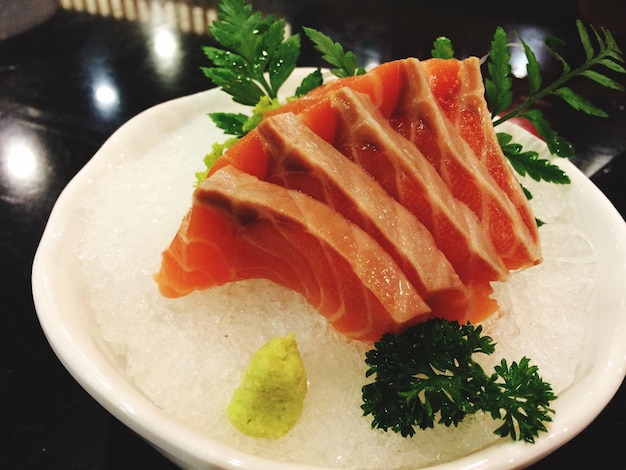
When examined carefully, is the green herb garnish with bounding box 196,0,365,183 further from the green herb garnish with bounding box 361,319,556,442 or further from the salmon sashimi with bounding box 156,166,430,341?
the green herb garnish with bounding box 361,319,556,442

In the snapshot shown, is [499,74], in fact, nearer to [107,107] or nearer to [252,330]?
[252,330]

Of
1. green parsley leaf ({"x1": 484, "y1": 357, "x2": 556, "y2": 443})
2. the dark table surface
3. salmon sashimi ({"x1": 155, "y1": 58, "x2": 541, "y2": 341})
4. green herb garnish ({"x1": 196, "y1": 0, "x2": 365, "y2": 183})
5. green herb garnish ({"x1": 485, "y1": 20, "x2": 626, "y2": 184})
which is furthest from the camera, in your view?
green herb garnish ({"x1": 196, "y1": 0, "x2": 365, "y2": 183})

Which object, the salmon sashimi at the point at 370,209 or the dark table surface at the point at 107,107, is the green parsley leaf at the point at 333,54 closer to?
the salmon sashimi at the point at 370,209

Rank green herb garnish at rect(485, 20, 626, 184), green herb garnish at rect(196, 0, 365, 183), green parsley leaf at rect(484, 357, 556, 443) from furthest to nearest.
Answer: green herb garnish at rect(196, 0, 365, 183) → green herb garnish at rect(485, 20, 626, 184) → green parsley leaf at rect(484, 357, 556, 443)

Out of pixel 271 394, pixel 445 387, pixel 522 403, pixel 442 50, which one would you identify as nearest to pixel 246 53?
pixel 442 50

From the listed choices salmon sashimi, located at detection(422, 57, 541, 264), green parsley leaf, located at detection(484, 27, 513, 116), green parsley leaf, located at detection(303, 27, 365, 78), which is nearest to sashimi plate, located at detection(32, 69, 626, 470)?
green parsley leaf, located at detection(484, 27, 513, 116)

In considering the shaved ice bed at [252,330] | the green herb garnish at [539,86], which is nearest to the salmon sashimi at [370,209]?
the shaved ice bed at [252,330]
